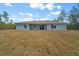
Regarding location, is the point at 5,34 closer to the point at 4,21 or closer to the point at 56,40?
the point at 4,21

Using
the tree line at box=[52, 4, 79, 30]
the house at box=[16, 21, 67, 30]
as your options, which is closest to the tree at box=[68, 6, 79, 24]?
the tree line at box=[52, 4, 79, 30]

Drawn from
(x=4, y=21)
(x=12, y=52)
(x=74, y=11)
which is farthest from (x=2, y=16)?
(x=74, y=11)

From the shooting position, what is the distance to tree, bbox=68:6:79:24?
209 inches

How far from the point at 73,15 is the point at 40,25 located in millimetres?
488

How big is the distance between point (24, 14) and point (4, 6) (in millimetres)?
305

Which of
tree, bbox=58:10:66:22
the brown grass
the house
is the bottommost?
the brown grass

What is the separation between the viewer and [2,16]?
532cm

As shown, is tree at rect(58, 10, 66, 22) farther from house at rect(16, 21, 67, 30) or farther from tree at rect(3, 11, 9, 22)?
tree at rect(3, 11, 9, 22)

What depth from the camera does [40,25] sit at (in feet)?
17.5

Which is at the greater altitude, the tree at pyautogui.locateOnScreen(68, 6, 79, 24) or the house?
the tree at pyautogui.locateOnScreen(68, 6, 79, 24)

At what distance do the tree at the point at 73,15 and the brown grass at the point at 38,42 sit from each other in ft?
0.56

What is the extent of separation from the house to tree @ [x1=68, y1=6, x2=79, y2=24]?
12 cm

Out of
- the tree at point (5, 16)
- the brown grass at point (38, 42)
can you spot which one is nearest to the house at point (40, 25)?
the brown grass at point (38, 42)

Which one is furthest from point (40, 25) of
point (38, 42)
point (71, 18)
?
point (71, 18)
